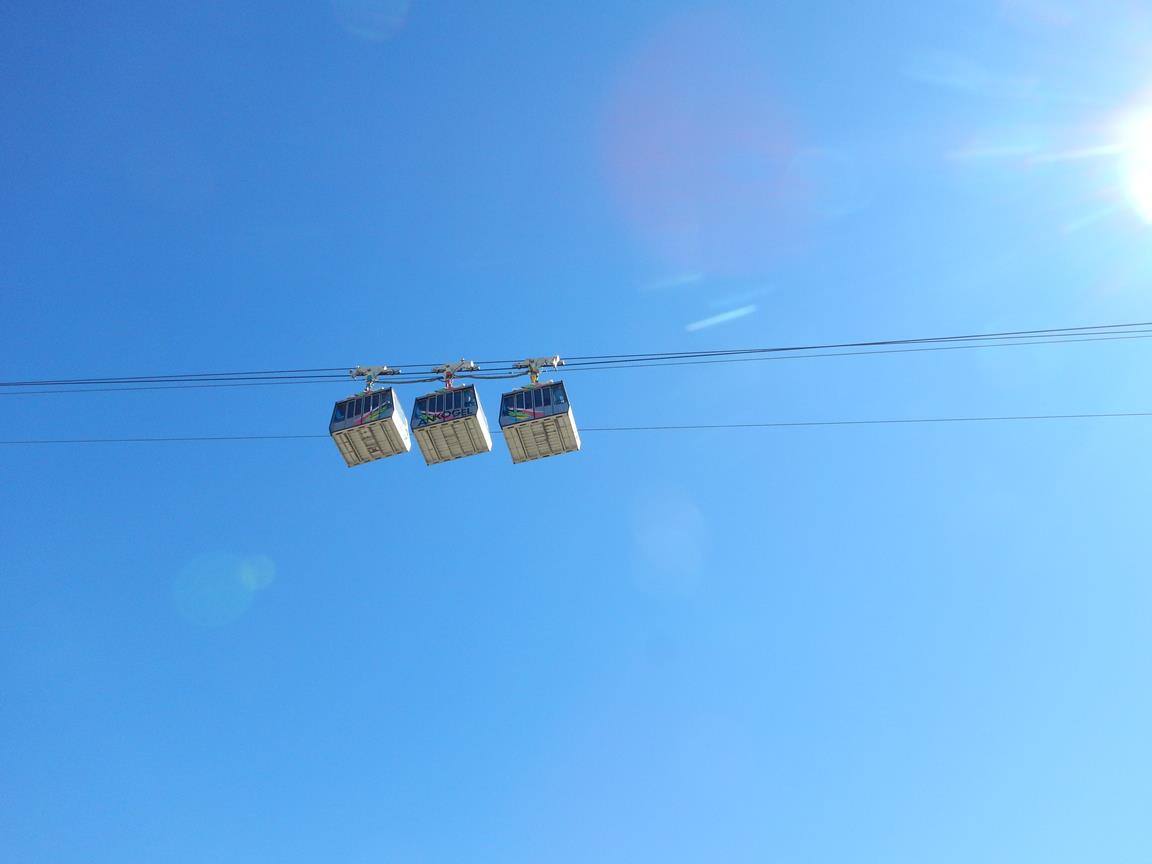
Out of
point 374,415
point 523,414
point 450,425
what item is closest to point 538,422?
point 523,414

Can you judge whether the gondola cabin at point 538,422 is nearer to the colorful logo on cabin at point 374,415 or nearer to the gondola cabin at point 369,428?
the gondola cabin at point 369,428

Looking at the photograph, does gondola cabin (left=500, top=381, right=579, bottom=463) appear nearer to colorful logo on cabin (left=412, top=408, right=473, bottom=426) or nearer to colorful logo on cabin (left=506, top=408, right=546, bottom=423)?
colorful logo on cabin (left=506, top=408, right=546, bottom=423)

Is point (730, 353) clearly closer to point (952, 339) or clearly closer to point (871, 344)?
point (871, 344)

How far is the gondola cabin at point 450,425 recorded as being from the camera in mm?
20422

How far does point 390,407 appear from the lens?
21.0m

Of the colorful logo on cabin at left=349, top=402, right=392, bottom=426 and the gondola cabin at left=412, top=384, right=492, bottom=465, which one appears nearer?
the gondola cabin at left=412, top=384, right=492, bottom=465

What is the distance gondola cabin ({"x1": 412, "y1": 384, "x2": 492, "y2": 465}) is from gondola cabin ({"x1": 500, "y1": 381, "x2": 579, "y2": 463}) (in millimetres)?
804

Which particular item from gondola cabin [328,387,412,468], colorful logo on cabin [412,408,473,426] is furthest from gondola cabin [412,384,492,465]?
gondola cabin [328,387,412,468]

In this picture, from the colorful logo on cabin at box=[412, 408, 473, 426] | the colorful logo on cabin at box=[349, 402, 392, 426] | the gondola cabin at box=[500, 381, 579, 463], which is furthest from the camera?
the gondola cabin at box=[500, 381, 579, 463]

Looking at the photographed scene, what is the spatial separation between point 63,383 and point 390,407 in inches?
589

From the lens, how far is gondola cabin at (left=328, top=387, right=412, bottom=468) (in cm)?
2088

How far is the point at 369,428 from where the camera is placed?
20812mm

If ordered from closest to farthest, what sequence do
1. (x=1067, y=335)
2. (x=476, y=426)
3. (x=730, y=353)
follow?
1. (x=476, y=426)
2. (x=1067, y=335)
3. (x=730, y=353)

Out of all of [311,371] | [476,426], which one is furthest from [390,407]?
[311,371]
